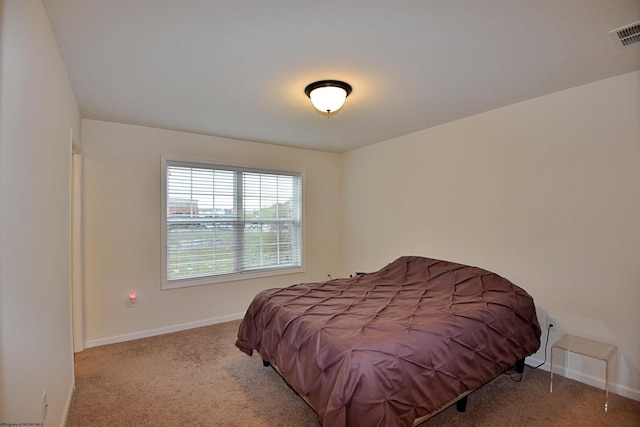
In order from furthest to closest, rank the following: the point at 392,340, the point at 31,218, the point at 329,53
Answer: the point at 329,53 < the point at 392,340 < the point at 31,218

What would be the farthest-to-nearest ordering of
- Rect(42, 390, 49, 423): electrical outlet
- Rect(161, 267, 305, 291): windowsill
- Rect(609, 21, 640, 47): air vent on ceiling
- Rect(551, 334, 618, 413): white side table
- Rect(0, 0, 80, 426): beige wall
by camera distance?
Rect(161, 267, 305, 291): windowsill
Rect(551, 334, 618, 413): white side table
Rect(609, 21, 640, 47): air vent on ceiling
Rect(42, 390, 49, 423): electrical outlet
Rect(0, 0, 80, 426): beige wall

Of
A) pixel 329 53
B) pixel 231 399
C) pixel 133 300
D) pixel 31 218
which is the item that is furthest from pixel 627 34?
pixel 133 300

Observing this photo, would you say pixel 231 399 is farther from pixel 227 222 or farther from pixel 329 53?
pixel 329 53

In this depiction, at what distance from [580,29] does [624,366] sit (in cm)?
244

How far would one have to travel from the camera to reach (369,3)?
5.33 ft

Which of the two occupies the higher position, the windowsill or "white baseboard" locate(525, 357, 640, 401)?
the windowsill

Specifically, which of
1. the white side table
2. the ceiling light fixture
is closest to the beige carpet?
the white side table

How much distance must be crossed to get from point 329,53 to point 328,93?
414mm

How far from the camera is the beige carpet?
84.6 inches

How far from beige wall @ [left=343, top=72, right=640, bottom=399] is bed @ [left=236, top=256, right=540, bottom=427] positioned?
1.31ft

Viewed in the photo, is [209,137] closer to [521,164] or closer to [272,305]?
[272,305]

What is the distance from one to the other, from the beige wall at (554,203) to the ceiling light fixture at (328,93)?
169 centimetres

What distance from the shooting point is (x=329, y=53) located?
209 centimetres

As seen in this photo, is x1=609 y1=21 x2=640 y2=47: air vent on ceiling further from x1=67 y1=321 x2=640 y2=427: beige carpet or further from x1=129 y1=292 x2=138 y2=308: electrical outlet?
x1=129 y1=292 x2=138 y2=308: electrical outlet
